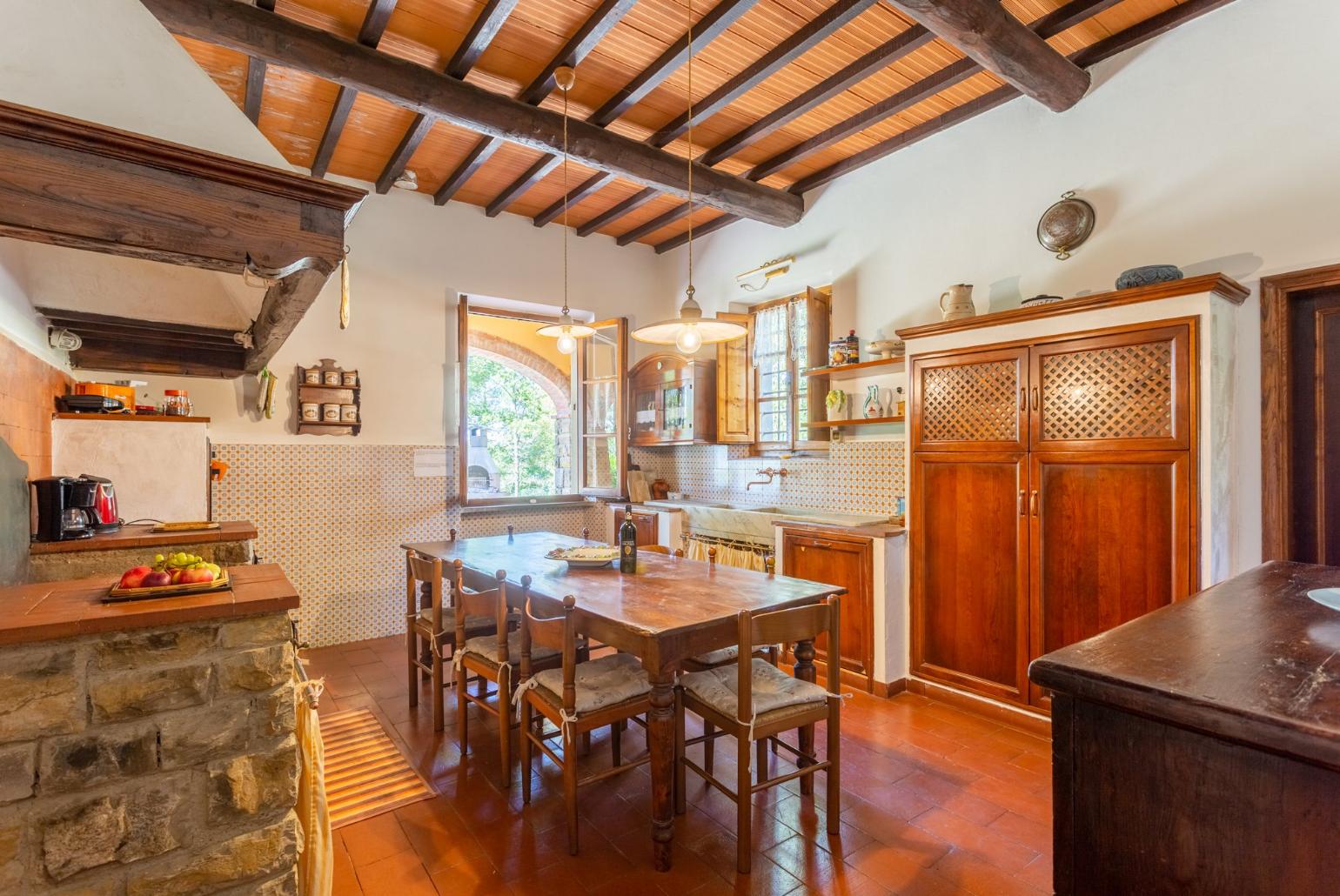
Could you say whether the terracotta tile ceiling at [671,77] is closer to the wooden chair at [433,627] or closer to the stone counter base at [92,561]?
the stone counter base at [92,561]

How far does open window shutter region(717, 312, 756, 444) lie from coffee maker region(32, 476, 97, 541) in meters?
3.69

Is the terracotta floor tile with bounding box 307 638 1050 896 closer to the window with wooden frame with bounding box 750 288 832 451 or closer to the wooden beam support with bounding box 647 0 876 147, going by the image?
the window with wooden frame with bounding box 750 288 832 451

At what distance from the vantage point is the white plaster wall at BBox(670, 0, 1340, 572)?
2627mm

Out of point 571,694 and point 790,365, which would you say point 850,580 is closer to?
point 790,365

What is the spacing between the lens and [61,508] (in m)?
2.23

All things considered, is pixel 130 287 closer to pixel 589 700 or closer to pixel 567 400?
pixel 589 700

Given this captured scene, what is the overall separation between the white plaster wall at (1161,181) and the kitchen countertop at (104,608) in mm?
3647

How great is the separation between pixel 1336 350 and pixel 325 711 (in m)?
4.99

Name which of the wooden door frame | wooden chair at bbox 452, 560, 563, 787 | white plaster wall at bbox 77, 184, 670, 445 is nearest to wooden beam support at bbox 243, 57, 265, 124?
white plaster wall at bbox 77, 184, 670, 445

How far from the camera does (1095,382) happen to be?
9.35 ft

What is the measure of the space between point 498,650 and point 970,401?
8.59 feet

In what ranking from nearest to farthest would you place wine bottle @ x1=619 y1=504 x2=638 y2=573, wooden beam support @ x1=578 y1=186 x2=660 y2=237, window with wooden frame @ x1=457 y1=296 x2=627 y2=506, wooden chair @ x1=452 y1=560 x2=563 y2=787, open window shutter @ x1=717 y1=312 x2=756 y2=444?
wooden chair @ x1=452 y1=560 x2=563 y2=787, wine bottle @ x1=619 y1=504 x2=638 y2=573, wooden beam support @ x1=578 y1=186 x2=660 y2=237, open window shutter @ x1=717 y1=312 x2=756 y2=444, window with wooden frame @ x1=457 y1=296 x2=627 y2=506

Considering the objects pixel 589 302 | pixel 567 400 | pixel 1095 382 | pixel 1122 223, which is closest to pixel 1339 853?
pixel 1095 382

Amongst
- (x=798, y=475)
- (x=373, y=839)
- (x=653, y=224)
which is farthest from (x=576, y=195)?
(x=373, y=839)
